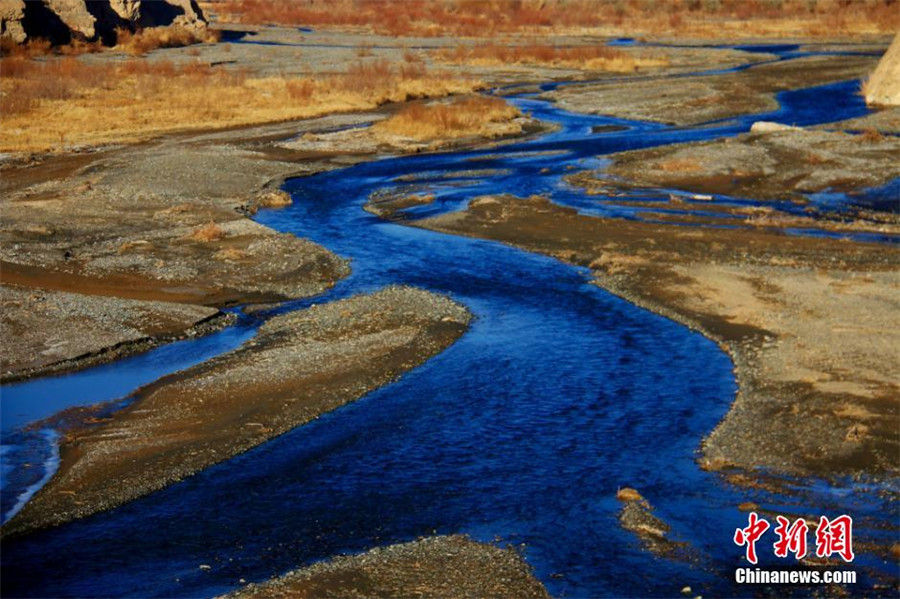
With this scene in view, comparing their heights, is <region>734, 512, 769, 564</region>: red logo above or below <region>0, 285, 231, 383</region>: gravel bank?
below

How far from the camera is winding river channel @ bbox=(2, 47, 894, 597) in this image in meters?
13.9

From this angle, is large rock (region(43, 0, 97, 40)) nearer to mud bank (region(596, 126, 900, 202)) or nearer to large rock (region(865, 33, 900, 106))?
mud bank (region(596, 126, 900, 202))

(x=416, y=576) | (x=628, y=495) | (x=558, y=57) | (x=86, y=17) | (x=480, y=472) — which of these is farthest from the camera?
(x=558, y=57)

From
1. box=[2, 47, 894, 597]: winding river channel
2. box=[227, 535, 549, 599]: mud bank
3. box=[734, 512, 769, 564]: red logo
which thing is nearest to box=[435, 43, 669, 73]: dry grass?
box=[2, 47, 894, 597]: winding river channel

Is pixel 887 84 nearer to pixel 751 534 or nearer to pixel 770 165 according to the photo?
pixel 770 165

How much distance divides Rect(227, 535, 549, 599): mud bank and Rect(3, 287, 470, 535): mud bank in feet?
12.7

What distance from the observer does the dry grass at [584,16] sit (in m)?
114

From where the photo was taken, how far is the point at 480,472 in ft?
55.0

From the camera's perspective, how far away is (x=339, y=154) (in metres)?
47.7

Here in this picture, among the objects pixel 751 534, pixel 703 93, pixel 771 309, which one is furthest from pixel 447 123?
pixel 751 534

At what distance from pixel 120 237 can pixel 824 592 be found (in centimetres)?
2368

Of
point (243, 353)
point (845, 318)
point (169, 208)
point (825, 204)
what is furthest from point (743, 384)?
point (169, 208)

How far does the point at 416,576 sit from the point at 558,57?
76606 mm
